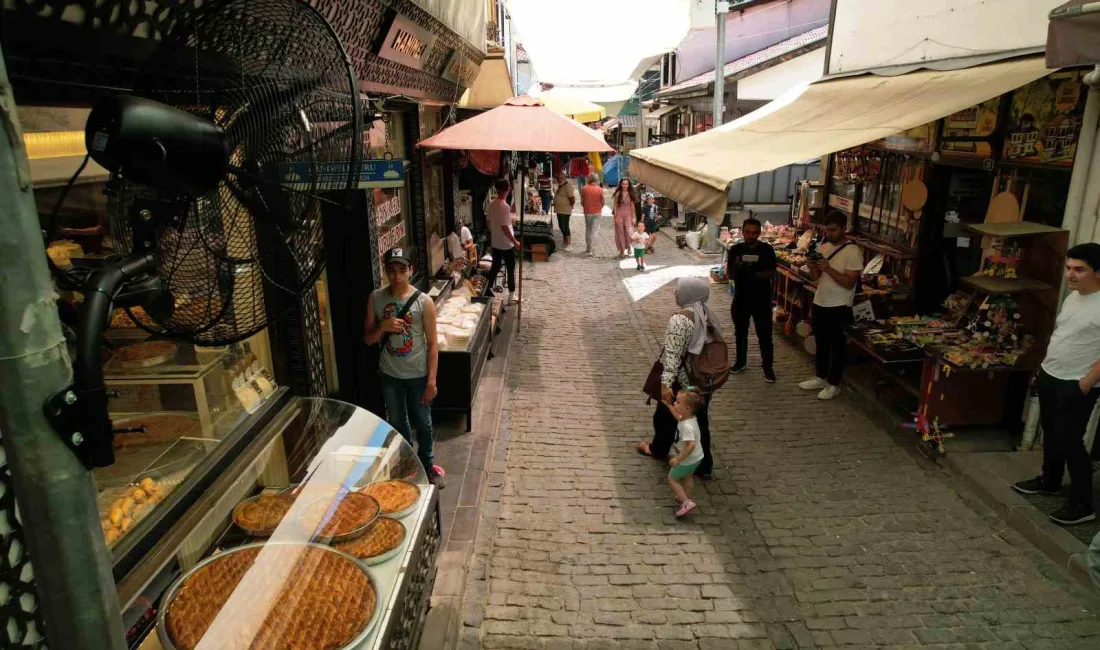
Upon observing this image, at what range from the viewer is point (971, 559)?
16.4 ft

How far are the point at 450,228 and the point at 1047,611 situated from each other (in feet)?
30.7

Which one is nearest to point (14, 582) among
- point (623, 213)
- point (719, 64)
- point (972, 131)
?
point (972, 131)

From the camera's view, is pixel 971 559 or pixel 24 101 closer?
pixel 24 101

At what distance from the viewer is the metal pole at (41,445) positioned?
125 cm

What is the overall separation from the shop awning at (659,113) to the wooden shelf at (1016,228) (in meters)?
17.9

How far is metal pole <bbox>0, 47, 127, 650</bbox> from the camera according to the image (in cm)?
125

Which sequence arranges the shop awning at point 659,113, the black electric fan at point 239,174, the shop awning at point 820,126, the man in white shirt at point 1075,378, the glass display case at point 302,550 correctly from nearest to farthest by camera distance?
1. the black electric fan at point 239,174
2. the glass display case at point 302,550
3. the man in white shirt at point 1075,378
4. the shop awning at point 820,126
5. the shop awning at point 659,113

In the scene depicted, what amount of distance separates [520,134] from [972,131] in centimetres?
498

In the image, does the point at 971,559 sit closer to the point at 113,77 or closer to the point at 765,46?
the point at 113,77

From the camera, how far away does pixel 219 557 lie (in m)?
3.26

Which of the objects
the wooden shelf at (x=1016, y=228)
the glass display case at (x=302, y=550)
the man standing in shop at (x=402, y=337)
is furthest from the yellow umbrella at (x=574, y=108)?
the glass display case at (x=302, y=550)

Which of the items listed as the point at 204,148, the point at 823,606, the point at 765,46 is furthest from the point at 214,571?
the point at 765,46

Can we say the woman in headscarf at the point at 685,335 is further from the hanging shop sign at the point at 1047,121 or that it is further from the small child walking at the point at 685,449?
the hanging shop sign at the point at 1047,121

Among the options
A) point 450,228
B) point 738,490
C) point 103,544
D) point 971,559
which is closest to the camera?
point 103,544
